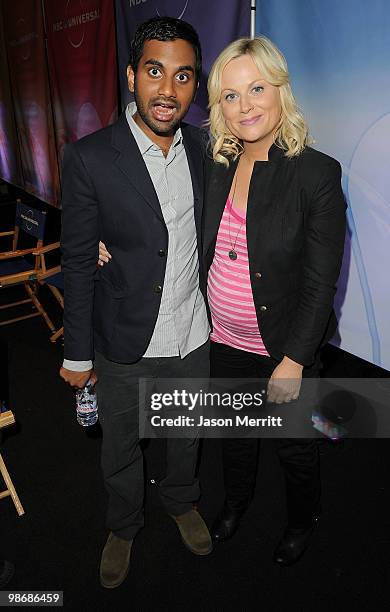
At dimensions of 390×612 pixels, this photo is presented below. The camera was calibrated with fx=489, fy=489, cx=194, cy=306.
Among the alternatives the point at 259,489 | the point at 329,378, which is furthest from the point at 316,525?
the point at 329,378

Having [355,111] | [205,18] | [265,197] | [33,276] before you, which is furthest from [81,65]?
[265,197]

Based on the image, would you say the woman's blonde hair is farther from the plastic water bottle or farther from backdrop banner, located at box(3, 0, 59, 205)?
backdrop banner, located at box(3, 0, 59, 205)

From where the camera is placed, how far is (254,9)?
304 centimetres

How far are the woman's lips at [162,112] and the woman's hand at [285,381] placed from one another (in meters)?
0.93

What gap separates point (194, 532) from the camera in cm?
227

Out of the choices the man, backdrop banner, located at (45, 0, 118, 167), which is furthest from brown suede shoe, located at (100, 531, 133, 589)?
backdrop banner, located at (45, 0, 118, 167)

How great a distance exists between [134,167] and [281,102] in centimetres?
54

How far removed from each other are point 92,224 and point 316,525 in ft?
5.90

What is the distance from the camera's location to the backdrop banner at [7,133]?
8.00 m

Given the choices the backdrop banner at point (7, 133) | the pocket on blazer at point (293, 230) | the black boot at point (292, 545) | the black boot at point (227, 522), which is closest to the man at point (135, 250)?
the pocket on blazer at point (293, 230)

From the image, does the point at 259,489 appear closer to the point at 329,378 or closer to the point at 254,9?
the point at 329,378

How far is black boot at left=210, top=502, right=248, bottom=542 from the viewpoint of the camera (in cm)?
229

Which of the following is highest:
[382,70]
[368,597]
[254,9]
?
[254,9]

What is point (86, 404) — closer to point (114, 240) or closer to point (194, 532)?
point (194, 532)
